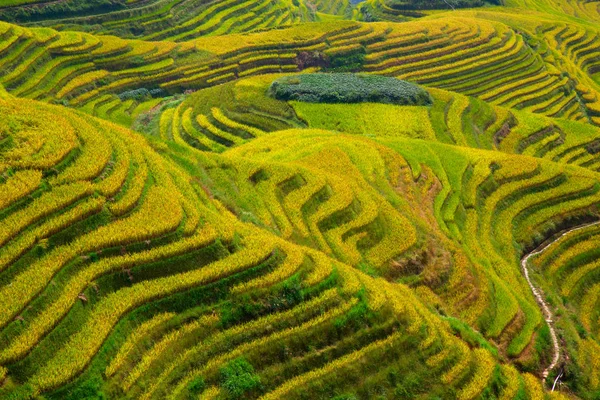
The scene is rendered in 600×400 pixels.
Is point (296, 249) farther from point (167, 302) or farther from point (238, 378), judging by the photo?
point (238, 378)

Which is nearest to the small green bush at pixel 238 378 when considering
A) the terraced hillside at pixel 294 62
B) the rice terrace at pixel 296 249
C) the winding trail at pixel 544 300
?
the rice terrace at pixel 296 249

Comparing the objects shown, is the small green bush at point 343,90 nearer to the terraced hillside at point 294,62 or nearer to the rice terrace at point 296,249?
the rice terrace at point 296,249

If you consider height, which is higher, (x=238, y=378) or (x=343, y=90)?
(x=343, y=90)

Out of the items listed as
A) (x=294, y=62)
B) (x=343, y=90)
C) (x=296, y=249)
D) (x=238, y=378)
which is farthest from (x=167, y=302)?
(x=294, y=62)

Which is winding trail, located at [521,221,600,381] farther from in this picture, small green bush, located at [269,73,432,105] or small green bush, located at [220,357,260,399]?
small green bush, located at [269,73,432,105]

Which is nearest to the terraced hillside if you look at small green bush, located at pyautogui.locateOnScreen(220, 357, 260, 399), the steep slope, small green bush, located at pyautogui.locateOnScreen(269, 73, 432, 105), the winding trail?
small green bush, located at pyautogui.locateOnScreen(269, 73, 432, 105)
